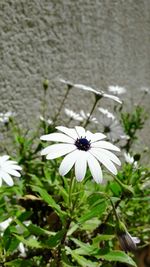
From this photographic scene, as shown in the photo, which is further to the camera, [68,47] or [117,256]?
[68,47]

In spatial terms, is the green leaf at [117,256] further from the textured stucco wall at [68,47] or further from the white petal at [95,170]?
the textured stucco wall at [68,47]

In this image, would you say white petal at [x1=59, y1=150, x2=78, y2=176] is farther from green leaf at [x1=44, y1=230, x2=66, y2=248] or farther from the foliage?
green leaf at [x1=44, y1=230, x2=66, y2=248]

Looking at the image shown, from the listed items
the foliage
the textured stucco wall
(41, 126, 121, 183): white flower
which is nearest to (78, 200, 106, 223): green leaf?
the foliage

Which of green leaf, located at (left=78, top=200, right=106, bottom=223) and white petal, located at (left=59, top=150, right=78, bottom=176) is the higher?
white petal, located at (left=59, top=150, right=78, bottom=176)

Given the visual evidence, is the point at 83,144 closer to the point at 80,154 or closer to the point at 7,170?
the point at 80,154

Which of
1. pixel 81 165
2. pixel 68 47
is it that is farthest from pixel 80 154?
pixel 68 47
